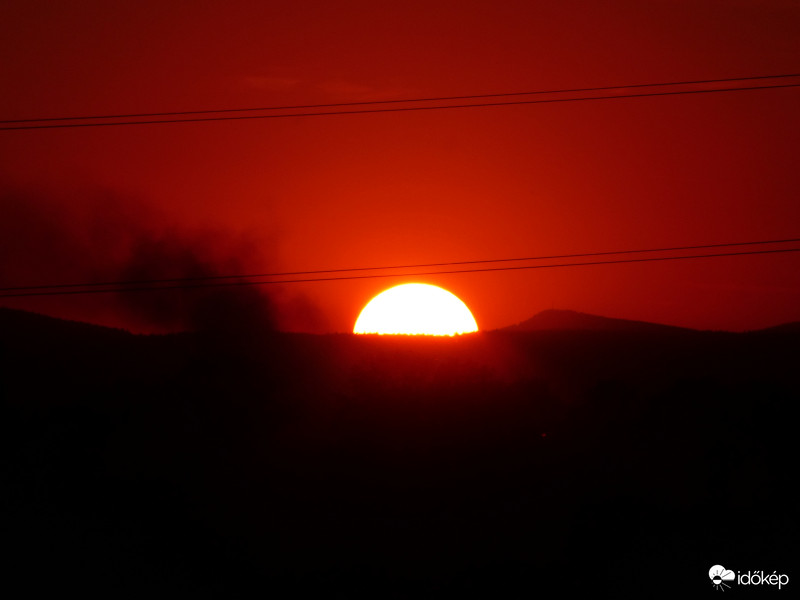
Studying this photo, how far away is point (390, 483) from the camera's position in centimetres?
2881

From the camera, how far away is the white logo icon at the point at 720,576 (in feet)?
65.2

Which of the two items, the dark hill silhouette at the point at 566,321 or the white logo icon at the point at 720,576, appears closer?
the white logo icon at the point at 720,576

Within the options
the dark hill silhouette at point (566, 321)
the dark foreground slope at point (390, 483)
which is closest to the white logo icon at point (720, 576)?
the dark foreground slope at point (390, 483)

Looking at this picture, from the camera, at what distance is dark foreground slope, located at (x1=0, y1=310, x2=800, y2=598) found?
2175 cm

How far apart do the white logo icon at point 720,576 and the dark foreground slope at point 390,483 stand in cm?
33

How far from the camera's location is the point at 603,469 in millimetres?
28609

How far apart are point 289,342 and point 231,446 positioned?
2788 centimetres

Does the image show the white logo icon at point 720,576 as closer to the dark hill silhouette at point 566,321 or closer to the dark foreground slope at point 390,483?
the dark foreground slope at point 390,483

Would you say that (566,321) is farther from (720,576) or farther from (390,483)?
(720,576)

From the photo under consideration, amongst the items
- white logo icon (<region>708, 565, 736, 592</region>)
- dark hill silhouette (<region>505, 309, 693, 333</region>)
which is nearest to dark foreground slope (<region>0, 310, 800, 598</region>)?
white logo icon (<region>708, 565, 736, 592</region>)

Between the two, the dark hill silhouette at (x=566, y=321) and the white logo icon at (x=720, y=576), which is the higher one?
the dark hill silhouette at (x=566, y=321)

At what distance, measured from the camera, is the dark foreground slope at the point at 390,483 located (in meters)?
21.8

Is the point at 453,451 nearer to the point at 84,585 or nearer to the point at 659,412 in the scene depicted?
the point at 659,412

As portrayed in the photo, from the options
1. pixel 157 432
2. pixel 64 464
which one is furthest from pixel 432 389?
pixel 64 464
